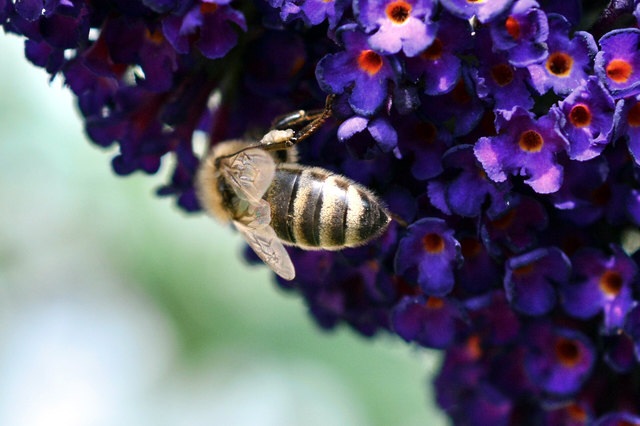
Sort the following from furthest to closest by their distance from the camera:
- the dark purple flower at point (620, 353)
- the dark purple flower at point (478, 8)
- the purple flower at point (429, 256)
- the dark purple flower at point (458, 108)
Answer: the dark purple flower at point (620, 353)
the purple flower at point (429, 256)
the dark purple flower at point (458, 108)
the dark purple flower at point (478, 8)

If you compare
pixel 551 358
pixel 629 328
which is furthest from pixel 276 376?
pixel 629 328

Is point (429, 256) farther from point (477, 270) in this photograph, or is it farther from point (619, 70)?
point (619, 70)

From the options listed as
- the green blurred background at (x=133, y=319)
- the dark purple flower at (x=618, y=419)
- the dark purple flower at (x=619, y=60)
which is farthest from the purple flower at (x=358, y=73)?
the green blurred background at (x=133, y=319)

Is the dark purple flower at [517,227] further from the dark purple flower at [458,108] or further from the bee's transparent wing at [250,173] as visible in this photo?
the bee's transparent wing at [250,173]

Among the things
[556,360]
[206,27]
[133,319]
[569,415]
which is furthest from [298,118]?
[133,319]

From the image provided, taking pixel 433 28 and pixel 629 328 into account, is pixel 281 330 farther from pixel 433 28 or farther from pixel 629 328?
pixel 433 28

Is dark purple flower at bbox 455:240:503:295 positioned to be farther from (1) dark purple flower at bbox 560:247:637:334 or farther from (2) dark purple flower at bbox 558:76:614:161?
(2) dark purple flower at bbox 558:76:614:161
